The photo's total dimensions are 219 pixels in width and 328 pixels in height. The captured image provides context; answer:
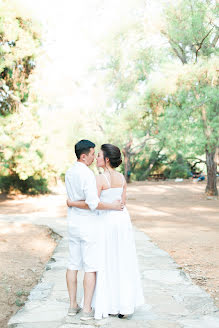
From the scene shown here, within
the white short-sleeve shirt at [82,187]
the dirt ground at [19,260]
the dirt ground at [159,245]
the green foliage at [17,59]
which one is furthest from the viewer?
the green foliage at [17,59]

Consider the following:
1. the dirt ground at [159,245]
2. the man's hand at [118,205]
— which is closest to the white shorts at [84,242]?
the man's hand at [118,205]

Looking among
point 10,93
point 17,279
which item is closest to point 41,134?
point 10,93

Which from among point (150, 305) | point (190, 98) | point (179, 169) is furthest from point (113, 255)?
point (179, 169)

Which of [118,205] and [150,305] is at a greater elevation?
[118,205]

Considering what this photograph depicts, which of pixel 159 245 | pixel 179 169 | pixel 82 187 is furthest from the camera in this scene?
pixel 179 169

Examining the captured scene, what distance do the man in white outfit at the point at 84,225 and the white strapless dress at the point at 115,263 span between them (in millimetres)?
86

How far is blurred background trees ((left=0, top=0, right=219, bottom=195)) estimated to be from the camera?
45.5 feet

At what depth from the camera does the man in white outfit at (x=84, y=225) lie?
3.20m

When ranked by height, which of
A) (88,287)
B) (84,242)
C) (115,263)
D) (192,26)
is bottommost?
(88,287)

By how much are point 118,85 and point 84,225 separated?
23.4 meters

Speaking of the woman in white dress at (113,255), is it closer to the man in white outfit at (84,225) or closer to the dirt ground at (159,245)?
the man in white outfit at (84,225)

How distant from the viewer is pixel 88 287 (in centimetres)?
326

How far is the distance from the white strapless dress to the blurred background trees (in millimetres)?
10115

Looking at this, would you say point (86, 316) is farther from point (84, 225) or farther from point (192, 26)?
point (192, 26)
